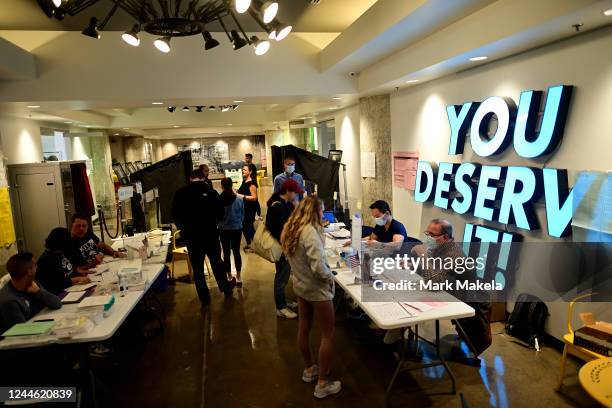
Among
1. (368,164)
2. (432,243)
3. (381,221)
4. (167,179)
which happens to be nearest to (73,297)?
(381,221)

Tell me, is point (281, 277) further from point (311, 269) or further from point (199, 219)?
point (311, 269)

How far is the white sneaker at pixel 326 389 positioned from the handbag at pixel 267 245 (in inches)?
52.8

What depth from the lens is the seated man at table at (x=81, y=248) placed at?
389cm

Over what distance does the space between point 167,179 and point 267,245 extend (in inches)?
137

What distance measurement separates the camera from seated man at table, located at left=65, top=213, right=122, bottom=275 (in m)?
3.89

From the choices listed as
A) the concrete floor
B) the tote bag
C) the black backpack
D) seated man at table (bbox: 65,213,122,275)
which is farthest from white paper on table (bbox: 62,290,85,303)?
the black backpack

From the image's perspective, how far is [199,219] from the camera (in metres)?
4.71

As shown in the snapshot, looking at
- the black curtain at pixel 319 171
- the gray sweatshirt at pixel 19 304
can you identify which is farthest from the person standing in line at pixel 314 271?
the black curtain at pixel 319 171

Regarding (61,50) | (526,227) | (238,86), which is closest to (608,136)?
(526,227)

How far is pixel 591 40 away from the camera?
9.59 ft

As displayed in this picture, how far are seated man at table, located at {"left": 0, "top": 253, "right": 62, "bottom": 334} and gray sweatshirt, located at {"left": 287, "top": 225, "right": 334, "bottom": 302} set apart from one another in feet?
5.91

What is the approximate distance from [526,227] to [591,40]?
4.98ft

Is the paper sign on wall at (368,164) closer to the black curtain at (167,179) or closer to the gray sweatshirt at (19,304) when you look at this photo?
the black curtain at (167,179)

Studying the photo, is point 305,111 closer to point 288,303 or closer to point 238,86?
point 238,86
